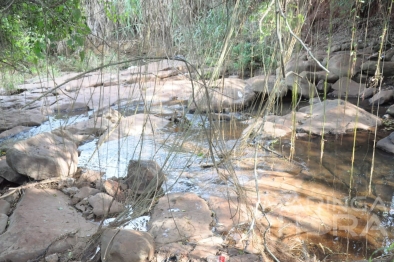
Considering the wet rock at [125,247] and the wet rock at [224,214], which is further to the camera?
the wet rock at [224,214]

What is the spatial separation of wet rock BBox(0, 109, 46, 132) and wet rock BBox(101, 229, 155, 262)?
3453 millimetres

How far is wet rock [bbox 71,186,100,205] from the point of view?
2.45 meters

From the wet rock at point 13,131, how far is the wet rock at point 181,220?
277 centimetres

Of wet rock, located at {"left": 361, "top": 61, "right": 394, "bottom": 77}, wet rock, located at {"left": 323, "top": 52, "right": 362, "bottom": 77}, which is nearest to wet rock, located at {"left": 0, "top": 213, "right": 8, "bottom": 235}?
wet rock, located at {"left": 323, "top": 52, "right": 362, "bottom": 77}

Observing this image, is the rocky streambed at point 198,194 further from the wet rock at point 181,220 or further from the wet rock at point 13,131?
the wet rock at point 13,131

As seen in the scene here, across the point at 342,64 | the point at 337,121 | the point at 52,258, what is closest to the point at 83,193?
the point at 52,258

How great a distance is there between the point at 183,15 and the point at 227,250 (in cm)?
117

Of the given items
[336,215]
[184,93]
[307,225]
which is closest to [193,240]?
[307,225]

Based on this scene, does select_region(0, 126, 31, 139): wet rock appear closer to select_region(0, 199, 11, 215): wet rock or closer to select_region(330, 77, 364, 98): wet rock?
select_region(0, 199, 11, 215): wet rock

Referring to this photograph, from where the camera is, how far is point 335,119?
12.7 ft

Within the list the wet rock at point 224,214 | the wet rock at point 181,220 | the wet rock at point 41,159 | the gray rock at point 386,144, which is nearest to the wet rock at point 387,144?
the gray rock at point 386,144

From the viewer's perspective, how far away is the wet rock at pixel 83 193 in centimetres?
245

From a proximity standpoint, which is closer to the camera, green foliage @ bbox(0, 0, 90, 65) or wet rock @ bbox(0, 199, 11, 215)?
green foliage @ bbox(0, 0, 90, 65)

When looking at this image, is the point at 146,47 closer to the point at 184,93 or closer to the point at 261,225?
the point at 261,225
